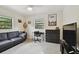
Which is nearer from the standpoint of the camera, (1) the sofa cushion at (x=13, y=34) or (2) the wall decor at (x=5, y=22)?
(2) the wall decor at (x=5, y=22)

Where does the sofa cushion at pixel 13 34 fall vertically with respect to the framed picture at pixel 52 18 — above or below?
below

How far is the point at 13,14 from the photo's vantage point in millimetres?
2336

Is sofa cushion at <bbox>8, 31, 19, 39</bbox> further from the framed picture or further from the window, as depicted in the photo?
the framed picture

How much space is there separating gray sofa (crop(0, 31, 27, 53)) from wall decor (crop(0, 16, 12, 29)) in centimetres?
23

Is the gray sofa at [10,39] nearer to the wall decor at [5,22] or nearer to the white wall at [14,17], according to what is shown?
the white wall at [14,17]

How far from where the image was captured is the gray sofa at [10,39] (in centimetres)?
252

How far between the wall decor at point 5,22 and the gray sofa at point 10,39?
0.76ft

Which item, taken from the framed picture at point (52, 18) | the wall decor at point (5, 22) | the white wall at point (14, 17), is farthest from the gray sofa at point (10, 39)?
the framed picture at point (52, 18)

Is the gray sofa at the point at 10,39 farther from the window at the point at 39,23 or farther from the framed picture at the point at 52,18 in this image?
the framed picture at the point at 52,18

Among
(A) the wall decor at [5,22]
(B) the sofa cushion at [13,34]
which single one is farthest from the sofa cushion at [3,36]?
(A) the wall decor at [5,22]

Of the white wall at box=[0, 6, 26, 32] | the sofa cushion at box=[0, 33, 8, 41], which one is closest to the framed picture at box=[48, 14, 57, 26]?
the white wall at box=[0, 6, 26, 32]

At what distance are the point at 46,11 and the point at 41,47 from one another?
1259 millimetres

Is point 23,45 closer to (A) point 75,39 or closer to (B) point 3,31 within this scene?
(B) point 3,31

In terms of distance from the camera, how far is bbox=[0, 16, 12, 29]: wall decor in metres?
2.26
